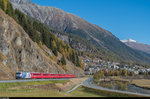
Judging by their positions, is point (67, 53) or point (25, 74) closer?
point (25, 74)

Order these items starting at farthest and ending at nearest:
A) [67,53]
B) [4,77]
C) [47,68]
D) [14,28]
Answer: [67,53], [47,68], [14,28], [4,77]

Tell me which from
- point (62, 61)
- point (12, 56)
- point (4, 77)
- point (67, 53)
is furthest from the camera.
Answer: point (67, 53)

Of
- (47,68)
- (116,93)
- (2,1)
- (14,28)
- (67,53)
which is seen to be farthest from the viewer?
(67,53)

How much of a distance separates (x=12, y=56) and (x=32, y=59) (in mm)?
19652

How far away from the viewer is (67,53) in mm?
193625

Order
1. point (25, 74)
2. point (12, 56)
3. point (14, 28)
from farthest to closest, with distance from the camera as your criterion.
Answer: point (14, 28)
point (12, 56)
point (25, 74)

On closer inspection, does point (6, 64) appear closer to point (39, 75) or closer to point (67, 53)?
point (39, 75)

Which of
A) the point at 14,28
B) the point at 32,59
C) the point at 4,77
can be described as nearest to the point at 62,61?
the point at 32,59

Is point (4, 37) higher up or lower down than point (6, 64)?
higher up

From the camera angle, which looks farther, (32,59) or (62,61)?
(62,61)

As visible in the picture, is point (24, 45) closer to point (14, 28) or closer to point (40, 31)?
point (14, 28)

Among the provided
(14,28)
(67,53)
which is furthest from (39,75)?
(67,53)

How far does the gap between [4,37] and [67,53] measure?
11570cm

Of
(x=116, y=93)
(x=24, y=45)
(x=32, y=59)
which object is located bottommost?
(x=116, y=93)
